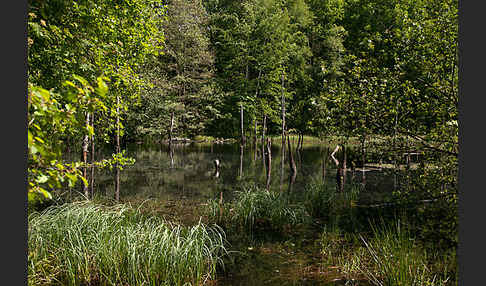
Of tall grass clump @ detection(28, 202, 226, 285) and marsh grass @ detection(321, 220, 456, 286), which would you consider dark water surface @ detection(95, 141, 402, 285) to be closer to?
marsh grass @ detection(321, 220, 456, 286)

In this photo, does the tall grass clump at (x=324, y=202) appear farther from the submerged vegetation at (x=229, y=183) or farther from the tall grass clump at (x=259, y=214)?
the tall grass clump at (x=259, y=214)

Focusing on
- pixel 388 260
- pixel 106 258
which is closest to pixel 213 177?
pixel 106 258

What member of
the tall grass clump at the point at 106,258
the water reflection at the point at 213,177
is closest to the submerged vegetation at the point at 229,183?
the tall grass clump at the point at 106,258

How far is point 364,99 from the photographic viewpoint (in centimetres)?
704

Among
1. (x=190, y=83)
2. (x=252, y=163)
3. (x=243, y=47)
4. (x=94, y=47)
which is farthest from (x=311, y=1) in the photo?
(x=94, y=47)

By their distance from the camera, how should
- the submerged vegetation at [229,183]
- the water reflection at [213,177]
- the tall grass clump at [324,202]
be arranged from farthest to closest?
the water reflection at [213,177], the tall grass clump at [324,202], the submerged vegetation at [229,183]

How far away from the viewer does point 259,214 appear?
8.86 m

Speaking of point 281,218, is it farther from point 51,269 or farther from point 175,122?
point 175,122

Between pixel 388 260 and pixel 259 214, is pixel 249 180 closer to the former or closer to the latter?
pixel 259 214

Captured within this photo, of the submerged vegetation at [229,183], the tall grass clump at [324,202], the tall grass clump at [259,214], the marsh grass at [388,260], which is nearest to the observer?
the submerged vegetation at [229,183]

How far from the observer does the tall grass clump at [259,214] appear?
870 centimetres

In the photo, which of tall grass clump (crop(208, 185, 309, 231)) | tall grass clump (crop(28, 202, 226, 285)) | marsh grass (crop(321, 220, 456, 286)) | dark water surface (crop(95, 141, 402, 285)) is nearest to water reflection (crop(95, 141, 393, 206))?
dark water surface (crop(95, 141, 402, 285))

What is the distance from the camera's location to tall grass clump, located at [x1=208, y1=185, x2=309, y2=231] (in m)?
8.70

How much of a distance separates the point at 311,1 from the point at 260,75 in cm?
1296
